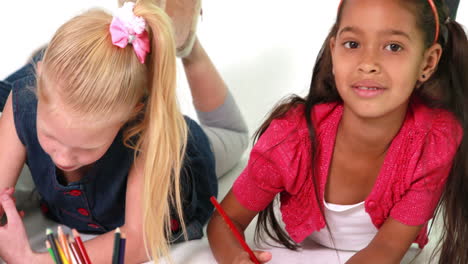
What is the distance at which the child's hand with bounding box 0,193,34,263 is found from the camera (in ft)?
3.33

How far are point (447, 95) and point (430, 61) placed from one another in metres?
0.06

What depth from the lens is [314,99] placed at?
106 centimetres

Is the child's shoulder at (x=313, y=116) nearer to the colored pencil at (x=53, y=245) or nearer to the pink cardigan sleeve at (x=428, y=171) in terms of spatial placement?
the pink cardigan sleeve at (x=428, y=171)

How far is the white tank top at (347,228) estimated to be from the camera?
105 centimetres

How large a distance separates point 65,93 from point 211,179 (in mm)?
341

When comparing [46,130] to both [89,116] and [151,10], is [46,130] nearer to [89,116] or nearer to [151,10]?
[89,116]

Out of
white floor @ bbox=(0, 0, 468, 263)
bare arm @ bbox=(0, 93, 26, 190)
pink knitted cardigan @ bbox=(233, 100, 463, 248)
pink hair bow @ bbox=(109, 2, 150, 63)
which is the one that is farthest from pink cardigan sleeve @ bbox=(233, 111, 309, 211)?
white floor @ bbox=(0, 0, 468, 263)

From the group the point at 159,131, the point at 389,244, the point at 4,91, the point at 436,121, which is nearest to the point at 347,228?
the point at 389,244

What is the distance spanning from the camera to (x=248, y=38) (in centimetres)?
172

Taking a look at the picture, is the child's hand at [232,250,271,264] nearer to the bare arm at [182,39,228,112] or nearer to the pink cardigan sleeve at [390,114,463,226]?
the pink cardigan sleeve at [390,114,463,226]

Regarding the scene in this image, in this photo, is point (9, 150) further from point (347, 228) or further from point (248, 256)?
point (347, 228)

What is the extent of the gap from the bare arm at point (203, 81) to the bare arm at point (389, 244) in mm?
408

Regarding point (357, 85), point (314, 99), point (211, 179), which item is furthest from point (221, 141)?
point (357, 85)

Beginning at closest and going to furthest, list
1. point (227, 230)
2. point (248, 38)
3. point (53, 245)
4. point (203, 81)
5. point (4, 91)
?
point (53, 245) < point (227, 230) < point (4, 91) < point (203, 81) < point (248, 38)
